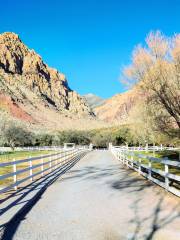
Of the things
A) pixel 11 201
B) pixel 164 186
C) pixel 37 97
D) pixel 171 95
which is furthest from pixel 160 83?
pixel 37 97

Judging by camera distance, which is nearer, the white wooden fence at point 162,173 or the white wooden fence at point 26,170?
the white wooden fence at point 162,173

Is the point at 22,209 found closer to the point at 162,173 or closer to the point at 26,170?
the point at 162,173

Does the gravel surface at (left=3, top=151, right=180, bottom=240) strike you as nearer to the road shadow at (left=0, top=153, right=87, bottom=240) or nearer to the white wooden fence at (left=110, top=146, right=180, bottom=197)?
the road shadow at (left=0, top=153, right=87, bottom=240)

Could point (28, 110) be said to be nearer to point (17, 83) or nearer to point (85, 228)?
point (17, 83)

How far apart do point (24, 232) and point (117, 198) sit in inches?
182

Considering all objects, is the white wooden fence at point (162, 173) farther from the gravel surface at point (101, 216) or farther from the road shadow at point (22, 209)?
the road shadow at point (22, 209)

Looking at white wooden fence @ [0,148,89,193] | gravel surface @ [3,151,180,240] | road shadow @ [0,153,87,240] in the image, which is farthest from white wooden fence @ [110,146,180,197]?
white wooden fence @ [0,148,89,193]

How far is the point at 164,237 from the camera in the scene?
6688mm

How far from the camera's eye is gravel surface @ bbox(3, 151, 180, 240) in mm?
7000

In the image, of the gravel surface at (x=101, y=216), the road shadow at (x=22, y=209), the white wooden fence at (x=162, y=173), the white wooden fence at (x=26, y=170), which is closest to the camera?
the gravel surface at (x=101, y=216)

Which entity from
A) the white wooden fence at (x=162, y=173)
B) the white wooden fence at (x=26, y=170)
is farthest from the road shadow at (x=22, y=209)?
the white wooden fence at (x=162, y=173)

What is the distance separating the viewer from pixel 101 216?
8688mm

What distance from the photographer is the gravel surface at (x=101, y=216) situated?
23.0 ft

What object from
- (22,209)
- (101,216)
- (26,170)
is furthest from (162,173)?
(26,170)
